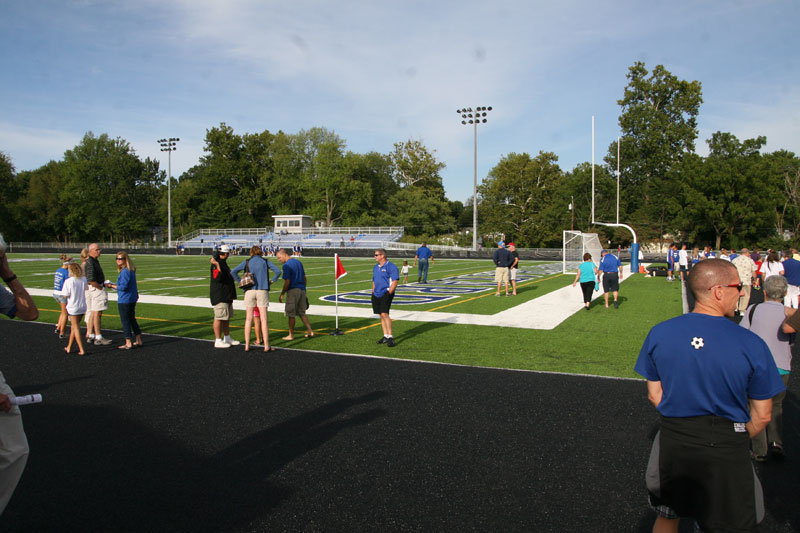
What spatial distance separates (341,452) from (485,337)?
6139 mm

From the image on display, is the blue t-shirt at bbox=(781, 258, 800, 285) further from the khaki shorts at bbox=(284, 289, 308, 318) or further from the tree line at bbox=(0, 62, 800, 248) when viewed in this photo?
the tree line at bbox=(0, 62, 800, 248)

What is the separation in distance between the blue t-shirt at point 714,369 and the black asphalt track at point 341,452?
4.70 feet

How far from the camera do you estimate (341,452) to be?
484cm

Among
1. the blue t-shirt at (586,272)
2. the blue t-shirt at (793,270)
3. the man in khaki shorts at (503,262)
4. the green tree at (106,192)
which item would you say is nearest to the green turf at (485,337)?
the blue t-shirt at (586,272)

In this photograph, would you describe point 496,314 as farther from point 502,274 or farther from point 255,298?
point 255,298

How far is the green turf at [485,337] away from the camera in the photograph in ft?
27.9

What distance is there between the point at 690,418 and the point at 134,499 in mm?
3825

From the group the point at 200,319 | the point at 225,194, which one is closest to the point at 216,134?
the point at 225,194

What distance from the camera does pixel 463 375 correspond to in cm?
755

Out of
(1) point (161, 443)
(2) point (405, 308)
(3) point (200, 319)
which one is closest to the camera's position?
(1) point (161, 443)

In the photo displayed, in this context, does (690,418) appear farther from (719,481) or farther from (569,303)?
(569,303)

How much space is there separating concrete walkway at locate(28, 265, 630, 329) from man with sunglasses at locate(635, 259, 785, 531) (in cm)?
915

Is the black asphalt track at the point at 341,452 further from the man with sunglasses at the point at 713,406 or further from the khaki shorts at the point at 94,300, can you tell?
the khaki shorts at the point at 94,300

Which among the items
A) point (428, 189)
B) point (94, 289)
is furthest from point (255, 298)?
point (428, 189)
